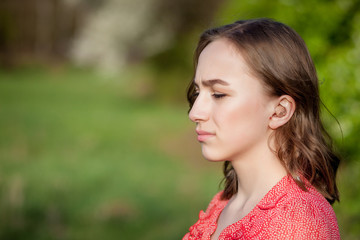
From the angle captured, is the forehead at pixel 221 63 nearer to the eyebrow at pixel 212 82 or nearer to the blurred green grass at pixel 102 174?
the eyebrow at pixel 212 82

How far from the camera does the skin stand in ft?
6.06

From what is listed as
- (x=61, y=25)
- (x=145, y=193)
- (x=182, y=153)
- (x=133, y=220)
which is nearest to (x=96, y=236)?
(x=133, y=220)

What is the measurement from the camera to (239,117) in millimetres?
1857

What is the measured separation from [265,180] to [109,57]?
12.2 metres

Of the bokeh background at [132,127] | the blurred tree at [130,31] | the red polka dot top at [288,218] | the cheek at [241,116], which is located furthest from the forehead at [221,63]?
the blurred tree at [130,31]

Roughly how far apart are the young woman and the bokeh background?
0.81m

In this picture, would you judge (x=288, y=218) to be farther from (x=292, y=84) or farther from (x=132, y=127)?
(x=132, y=127)

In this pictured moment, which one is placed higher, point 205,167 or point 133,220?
point 205,167

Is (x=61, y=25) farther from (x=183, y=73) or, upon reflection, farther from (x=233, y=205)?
(x=233, y=205)

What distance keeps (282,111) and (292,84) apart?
0.44 ft

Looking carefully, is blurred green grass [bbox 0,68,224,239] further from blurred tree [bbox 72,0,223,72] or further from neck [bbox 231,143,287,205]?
neck [bbox 231,143,287,205]

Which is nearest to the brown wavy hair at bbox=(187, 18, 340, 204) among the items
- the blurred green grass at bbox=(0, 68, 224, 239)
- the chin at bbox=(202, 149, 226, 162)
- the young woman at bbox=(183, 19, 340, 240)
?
the young woman at bbox=(183, 19, 340, 240)

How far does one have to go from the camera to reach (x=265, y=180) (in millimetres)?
1911

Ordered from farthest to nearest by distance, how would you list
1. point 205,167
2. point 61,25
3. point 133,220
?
point 61,25
point 205,167
point 133,220
